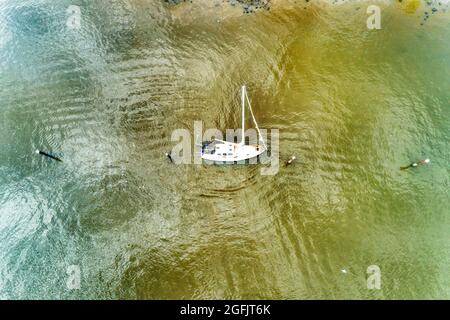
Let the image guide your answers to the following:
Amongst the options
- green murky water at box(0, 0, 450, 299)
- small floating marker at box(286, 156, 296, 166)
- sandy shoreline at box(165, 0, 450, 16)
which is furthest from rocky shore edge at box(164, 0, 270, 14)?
small floating marker at box(286, 156, 296, 166)

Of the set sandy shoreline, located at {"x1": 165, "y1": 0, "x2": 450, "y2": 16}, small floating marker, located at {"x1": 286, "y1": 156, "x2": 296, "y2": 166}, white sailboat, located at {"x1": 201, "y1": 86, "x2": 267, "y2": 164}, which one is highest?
sandy shoreline, located at {"x1": 165, "y1": 0, "x2": 450, "y2": 16}

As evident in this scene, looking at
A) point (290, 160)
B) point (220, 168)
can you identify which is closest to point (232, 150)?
point (220, 168)

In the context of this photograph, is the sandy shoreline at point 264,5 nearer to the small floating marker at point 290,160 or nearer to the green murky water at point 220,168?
Result: the green murky water at point 220,168

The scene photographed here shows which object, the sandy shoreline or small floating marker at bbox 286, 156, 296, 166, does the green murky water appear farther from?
small floating marker at bbox 286, 156, 296, 166

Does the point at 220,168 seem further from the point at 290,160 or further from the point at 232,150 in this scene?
the point at 290,160
